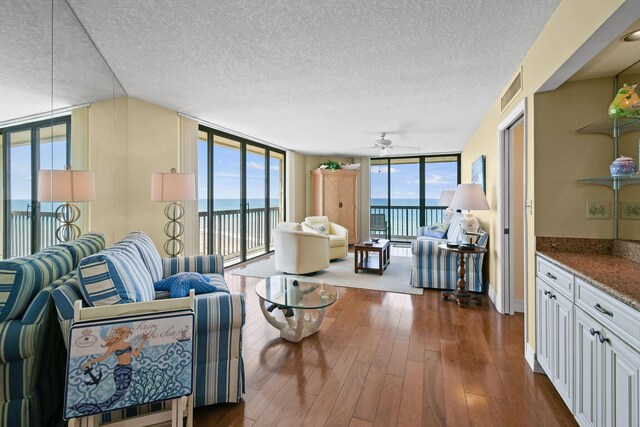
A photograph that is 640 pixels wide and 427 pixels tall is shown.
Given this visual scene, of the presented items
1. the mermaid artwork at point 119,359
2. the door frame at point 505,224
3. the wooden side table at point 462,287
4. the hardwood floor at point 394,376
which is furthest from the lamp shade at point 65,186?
the door frame at point 505,224

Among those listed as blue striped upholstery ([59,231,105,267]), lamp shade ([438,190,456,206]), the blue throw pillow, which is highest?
lamp shade ([438,190,456,206])

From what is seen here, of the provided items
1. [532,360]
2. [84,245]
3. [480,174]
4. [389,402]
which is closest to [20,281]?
[84,245]

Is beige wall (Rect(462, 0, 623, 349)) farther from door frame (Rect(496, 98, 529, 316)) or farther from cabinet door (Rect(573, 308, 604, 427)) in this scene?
cabinet door (Rect(573, 308, 604, 427))

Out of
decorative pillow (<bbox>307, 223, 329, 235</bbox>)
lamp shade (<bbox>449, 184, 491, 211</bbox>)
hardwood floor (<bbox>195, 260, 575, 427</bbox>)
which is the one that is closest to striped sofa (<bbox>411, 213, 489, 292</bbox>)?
lamp shade (<bbox>449, 184, 491, 211</bbox>)

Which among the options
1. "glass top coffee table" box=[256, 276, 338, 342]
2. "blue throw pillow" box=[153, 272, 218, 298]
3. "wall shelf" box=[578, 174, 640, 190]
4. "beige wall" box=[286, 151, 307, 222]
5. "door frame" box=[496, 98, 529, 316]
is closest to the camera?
"wall shelf" box=[578, 174, 640, 190]

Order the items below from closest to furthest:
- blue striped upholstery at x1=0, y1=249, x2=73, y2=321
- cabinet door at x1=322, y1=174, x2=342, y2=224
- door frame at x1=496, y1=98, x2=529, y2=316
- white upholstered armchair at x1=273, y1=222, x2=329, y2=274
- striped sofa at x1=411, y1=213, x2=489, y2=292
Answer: blue striped upholstery at x1=0, y1=249, x2=73, y2=321
door frame at x1=496, y1=98, x2=529, y2=316
striped sofa at x1=411, y1=213, x2=489, y2=292
white upholstered armchair at x1=273, y1=222, x2=329, y2=274
cabinet door at x1=322, y1=174, x2=342, y2=224

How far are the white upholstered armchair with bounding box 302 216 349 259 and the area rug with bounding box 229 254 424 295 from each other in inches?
7.7

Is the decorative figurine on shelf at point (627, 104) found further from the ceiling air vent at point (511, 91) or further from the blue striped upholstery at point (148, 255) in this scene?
the blue striped upholstery at point (148, 255)

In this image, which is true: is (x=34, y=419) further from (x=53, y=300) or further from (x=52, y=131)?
(x=52, y=131)

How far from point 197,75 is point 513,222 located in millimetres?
3556

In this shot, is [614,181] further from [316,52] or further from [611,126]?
[316,52]

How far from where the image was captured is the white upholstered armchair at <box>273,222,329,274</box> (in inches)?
178

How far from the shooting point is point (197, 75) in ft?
9.07

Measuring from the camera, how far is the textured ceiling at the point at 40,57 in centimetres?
158
